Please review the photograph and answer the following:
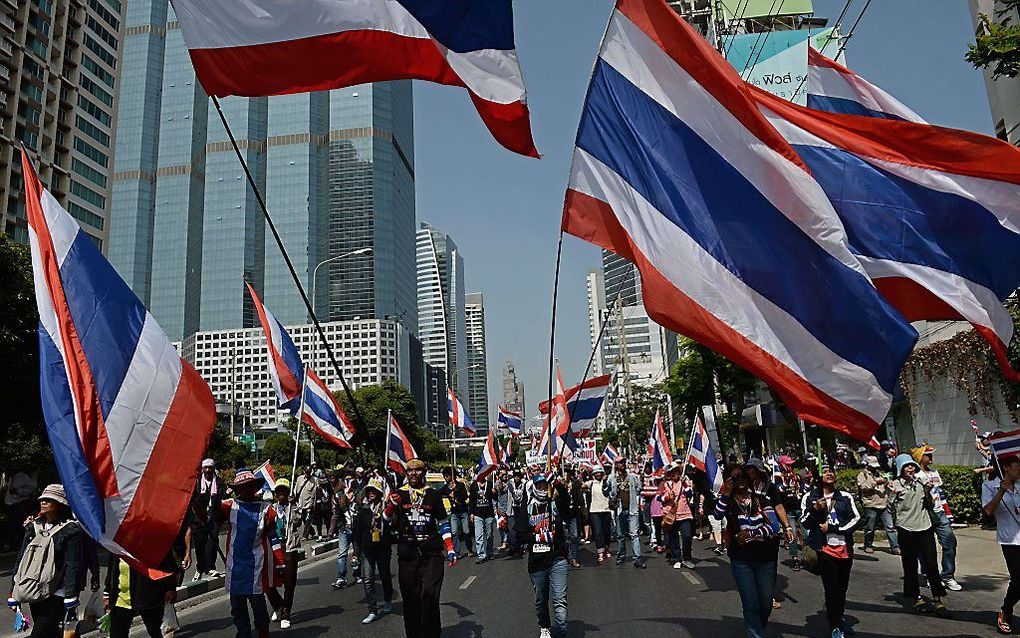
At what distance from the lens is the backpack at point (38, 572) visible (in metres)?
6.39

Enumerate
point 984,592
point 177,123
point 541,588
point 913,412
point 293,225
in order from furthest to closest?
point 177,123 < point 293,225 < point 913,412 < point 984,592 < point 541,588

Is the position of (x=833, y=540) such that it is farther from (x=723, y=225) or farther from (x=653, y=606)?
(x=723, y=225)

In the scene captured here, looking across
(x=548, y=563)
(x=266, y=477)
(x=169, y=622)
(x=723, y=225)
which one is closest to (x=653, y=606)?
(x=548, y=563)

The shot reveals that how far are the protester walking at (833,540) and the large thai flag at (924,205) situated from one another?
225 cm

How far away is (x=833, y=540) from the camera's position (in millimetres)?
7637

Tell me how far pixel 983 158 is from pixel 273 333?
1066 cm

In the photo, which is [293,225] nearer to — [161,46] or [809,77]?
[161,46]

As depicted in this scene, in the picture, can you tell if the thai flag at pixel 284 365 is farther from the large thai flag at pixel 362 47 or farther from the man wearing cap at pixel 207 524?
the large thai flag at pixel 362 47

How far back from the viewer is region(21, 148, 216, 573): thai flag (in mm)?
5305

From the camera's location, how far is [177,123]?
506 feet

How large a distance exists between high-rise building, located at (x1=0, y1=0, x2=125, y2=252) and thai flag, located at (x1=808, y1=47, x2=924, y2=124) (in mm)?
54609

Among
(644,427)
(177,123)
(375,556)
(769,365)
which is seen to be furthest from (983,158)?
(177,123)

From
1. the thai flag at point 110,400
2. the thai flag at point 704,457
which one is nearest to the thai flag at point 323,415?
the thai flag at point 704,457

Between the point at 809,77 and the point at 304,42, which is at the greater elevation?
the point at 809,77
